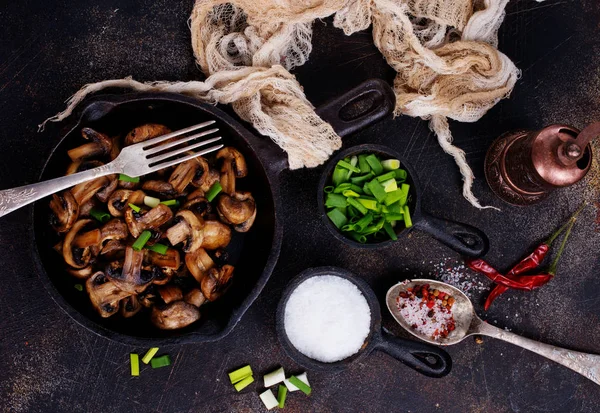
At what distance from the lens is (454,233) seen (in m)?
2.34

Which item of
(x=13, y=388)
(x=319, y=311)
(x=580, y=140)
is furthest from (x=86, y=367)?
(x=580, y=140)

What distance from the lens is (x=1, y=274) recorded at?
2344 millimetres

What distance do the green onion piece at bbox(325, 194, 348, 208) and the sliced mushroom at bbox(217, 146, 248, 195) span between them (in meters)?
0.35

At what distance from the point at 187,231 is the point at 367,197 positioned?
0.70 m

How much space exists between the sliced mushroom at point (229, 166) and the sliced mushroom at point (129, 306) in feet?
1.68

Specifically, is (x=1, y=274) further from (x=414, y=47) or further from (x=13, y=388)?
(x=414, y=47)

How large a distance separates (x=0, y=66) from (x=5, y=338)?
3.51 ft

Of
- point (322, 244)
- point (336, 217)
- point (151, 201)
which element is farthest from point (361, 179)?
point (151, 201)

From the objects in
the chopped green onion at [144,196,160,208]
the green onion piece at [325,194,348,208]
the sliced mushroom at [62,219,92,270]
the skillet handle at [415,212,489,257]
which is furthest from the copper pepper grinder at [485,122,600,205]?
the sliced mushroom at [62,219,92,270]

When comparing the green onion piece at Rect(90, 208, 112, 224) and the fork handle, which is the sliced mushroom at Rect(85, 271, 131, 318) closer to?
the green onion piece at Rect(90, 208, 112, 224)

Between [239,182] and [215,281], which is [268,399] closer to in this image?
[215,281]

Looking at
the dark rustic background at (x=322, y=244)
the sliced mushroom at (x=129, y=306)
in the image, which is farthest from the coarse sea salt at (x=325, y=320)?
the sliced mushroom at (x=129, y=306)

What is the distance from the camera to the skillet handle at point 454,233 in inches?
90.2

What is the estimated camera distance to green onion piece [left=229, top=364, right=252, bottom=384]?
7.95ft
